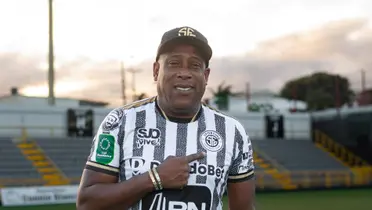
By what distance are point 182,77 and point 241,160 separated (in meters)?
0.50

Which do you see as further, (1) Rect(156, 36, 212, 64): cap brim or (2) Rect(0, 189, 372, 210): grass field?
(2) Rect(0, 189, 372, 210): grass field

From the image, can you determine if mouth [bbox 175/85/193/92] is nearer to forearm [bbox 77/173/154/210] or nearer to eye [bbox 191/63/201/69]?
eye [bbox 191/63/201/69]

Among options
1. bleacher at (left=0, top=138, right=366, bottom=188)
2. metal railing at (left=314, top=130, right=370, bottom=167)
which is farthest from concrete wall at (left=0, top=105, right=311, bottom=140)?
metal railing at (left=314, top=130, right=370, bottom=167)

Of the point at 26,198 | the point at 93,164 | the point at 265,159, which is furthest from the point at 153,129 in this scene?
the point at 265,159

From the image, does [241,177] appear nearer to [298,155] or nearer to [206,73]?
[206,73]

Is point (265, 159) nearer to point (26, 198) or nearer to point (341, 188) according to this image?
point (341, 188)

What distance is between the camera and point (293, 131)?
30672 mm

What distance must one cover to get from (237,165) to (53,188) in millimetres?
16389

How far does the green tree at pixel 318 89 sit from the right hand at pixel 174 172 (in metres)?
53.6

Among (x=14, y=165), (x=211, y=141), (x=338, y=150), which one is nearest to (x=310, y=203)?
(x=14, y=165)

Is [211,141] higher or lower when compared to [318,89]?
lower

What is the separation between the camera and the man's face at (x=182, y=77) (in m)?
2.37

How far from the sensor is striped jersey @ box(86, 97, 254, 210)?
240 cm

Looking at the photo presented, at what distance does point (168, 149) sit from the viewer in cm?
247
